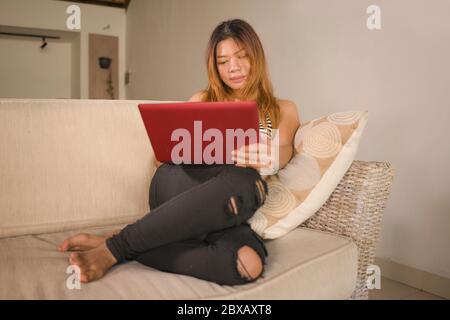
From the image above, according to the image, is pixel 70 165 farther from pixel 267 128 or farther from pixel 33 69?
pixel 33 69

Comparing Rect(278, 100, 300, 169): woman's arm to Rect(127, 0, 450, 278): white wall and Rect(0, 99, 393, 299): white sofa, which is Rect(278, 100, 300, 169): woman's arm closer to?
Rect(0, 99, 393, 299): white sofa

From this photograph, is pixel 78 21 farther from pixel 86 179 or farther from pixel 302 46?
pixel 86 179

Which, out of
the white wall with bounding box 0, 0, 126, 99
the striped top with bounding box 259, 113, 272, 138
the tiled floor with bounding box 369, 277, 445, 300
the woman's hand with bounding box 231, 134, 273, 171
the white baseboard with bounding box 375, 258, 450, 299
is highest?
the white wall with bounding box 0, 0, 126, 99

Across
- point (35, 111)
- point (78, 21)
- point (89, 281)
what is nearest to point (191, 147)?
point (89, 281)

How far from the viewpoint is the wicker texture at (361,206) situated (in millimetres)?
1152

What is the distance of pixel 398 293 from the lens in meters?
1.69

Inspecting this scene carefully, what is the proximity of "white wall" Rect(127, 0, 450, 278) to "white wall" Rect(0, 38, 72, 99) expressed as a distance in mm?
2889

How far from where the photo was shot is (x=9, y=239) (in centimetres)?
118

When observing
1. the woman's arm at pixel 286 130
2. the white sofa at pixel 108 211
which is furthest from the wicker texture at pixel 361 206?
the woman's arm at pixel 286 130

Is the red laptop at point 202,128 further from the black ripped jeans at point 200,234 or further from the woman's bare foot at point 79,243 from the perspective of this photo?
the woman's bare foot at point 79,243

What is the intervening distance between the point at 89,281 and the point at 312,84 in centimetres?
160

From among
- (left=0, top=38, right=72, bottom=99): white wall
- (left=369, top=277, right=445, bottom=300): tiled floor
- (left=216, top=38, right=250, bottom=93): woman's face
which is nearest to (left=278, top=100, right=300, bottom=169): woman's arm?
(left=216, top=38, right=250, bottom=93): woman's face

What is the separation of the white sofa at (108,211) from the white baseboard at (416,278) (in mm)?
614

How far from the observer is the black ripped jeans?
91 centimetres
